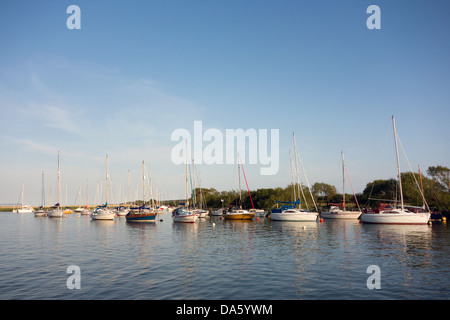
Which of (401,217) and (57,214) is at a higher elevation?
(401,217)

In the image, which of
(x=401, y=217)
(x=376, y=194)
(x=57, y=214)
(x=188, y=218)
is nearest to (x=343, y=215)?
(x=401, y=217)

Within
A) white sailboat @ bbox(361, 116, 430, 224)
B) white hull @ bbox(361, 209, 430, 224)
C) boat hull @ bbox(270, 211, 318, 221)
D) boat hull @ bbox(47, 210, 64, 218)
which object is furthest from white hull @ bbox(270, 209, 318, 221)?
boat hull @ bbox(47, 210, 64, 218)

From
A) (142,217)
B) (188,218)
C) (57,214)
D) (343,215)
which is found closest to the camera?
(188,218)

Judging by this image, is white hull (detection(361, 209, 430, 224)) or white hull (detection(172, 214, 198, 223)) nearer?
white hull (detection(361, 209, 430, 224))

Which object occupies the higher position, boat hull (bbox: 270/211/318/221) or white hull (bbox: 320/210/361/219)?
boat hull (bbox: 270/211/318/221)

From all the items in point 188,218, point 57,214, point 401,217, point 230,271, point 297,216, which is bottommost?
point 57,214

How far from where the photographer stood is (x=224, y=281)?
19.5m

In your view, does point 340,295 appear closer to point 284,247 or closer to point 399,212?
point 284,247

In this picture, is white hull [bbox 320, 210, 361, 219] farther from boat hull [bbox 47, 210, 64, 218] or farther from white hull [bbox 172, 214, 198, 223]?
boat hull [bbox 47, 210, 64, 218]

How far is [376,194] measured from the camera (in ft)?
418

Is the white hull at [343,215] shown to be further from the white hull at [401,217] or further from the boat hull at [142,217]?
the boat hull at [142,217]

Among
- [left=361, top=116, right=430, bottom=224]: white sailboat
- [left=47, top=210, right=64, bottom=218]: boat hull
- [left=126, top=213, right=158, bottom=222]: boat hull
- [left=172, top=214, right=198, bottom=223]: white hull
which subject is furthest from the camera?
[left=47, top=210, right=64, bottom=218]: boat hull

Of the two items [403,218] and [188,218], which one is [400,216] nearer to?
[403,218]

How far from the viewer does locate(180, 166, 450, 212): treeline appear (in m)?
89.2
